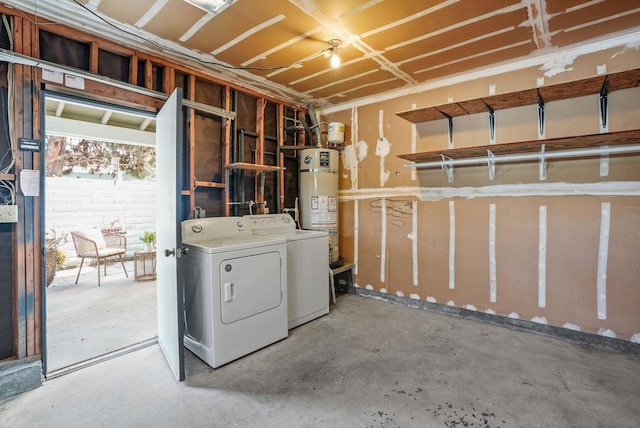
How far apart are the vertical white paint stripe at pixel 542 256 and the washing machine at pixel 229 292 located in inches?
93.9

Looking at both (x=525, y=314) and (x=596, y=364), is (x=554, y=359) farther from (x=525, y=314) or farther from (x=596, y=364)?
(x=525, y=314)

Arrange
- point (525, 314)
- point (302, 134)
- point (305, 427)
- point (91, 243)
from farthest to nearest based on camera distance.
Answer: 1. point (91, 243)
2. point (302, 134)
3. point (525, 314)
4. point (305, 427)

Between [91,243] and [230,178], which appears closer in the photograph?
[230,178]

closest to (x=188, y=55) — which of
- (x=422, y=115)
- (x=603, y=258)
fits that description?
(x=422, y=115)

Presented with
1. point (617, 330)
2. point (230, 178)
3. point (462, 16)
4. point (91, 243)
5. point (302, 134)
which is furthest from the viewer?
point (91, 243)

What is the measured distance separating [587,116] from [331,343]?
299cm

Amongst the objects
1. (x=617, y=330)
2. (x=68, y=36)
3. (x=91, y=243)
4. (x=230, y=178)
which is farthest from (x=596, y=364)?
(x=91, y=243)

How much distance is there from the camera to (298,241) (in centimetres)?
300

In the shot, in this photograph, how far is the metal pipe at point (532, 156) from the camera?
240 centimetres

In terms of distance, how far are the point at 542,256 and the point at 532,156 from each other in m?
0.94

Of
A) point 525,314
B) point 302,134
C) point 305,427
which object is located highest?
point 302,134

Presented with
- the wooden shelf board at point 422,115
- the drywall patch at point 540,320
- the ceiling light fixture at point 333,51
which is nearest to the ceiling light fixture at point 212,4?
the ceiling light fixture at point 333,51

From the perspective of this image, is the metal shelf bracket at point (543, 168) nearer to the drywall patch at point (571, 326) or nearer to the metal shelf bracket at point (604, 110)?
the metal shelf bracket at point (604, 110)

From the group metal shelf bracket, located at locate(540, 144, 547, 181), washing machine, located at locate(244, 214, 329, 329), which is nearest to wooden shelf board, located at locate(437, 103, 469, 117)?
metal shelf bracket, located at locate(540, 144, 547, 181)
